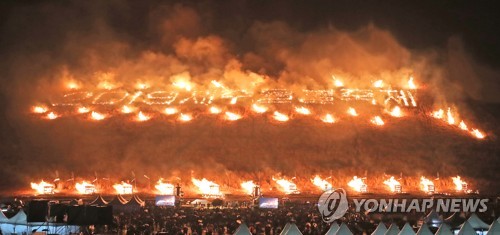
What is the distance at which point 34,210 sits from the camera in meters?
36.2

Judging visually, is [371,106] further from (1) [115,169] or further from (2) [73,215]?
Result: (2) [73,215]

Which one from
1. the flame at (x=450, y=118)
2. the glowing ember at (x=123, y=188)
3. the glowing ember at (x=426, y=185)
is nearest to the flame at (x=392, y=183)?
the glowing ember at (x=426, y=185)

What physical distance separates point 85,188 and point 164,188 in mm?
7472

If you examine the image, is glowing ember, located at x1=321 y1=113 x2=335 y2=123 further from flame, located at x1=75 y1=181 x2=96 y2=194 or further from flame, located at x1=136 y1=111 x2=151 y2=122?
flame, located at x1=75 y1=181 x2=96 y2=194

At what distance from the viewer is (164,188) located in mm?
68875

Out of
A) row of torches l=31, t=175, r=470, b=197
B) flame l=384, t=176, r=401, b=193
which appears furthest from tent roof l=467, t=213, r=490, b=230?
flame l=384, t=176, r=401, b=193

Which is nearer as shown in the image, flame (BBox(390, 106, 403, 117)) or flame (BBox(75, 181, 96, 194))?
flame (BBox(75, 181, 96, 194))

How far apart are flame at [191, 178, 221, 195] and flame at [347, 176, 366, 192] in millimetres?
13173

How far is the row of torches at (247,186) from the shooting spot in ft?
224

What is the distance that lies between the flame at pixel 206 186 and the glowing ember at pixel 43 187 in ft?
44.3

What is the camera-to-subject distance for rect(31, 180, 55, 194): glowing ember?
224ft

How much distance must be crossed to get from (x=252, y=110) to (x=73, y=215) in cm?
5268

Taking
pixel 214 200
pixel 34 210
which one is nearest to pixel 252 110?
pixel 214 200

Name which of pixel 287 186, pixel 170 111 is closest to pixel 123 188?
pixel 287 186
